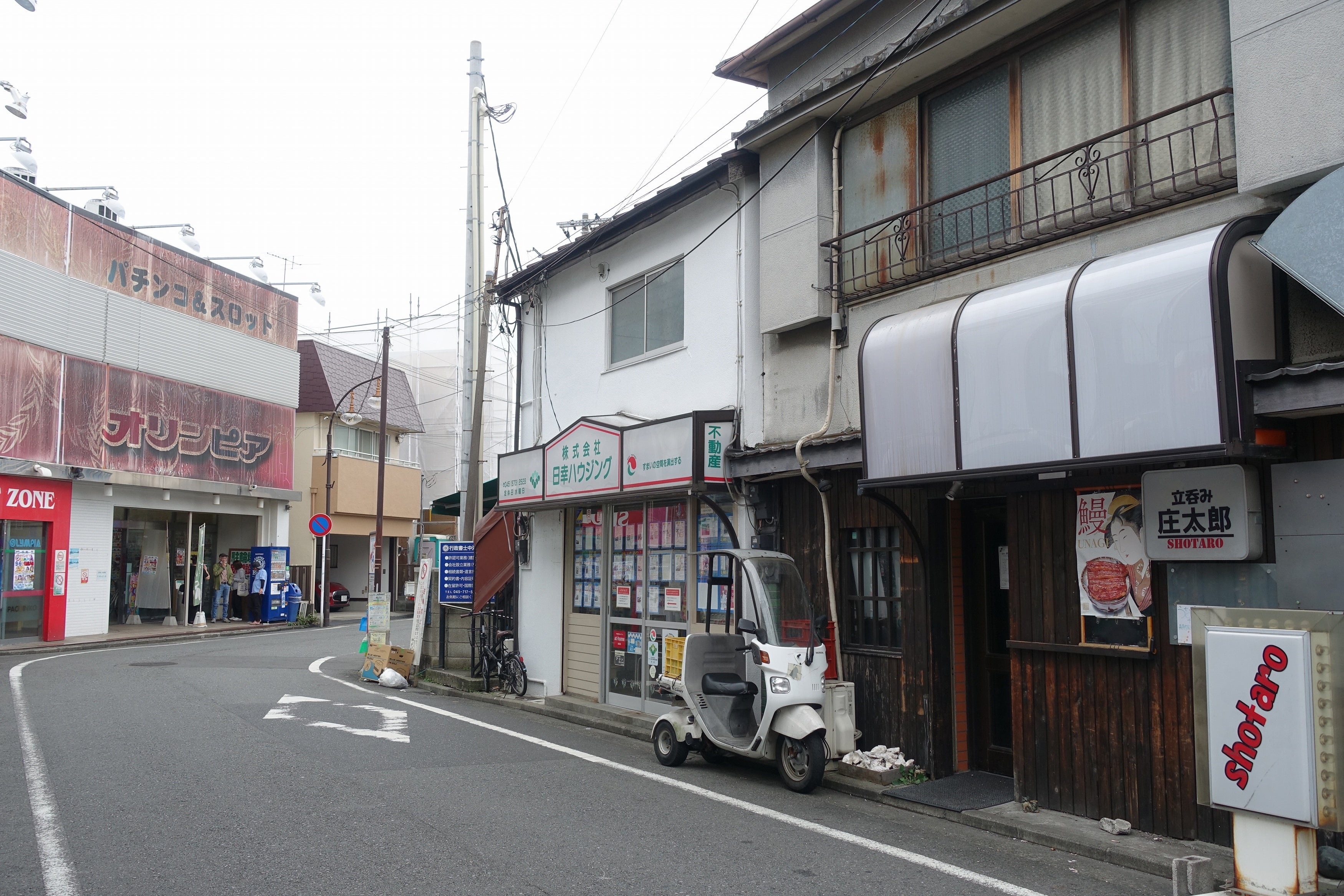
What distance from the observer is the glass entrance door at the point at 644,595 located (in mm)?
11906

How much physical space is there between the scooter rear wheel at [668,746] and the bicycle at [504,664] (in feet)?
16.7

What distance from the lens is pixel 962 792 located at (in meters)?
8.12

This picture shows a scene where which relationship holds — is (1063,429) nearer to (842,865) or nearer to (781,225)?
(842,865)

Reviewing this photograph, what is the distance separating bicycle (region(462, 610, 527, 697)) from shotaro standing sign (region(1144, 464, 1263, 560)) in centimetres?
960

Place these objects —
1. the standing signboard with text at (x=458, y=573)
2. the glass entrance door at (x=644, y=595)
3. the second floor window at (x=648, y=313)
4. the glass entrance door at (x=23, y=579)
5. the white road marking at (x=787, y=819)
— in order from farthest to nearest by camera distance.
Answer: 1. the glass entrance door at (x=23, y=579)
2. the standing signboard with text at (x=458, y=573)
3. the second floor window at (x=648, y=313)
4. the glass entrance door at (x=644, y=595)
5. the white road marking at (x=787, y=819)

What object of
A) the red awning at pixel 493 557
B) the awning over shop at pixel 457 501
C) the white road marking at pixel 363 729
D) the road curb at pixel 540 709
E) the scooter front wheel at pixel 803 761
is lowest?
the road curb at pixel 540 709

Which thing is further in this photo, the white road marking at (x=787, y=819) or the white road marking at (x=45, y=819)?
the white road marking at (x=787, y=819)

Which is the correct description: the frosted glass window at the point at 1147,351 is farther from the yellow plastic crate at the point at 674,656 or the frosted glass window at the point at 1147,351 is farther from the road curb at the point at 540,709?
the road curb at the point at 540,709

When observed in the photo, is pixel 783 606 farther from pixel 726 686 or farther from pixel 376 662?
pixel 376 662

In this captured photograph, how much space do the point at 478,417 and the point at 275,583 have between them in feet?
53.5

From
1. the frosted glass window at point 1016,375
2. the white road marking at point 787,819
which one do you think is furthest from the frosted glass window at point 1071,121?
the white road marking at point 787,819

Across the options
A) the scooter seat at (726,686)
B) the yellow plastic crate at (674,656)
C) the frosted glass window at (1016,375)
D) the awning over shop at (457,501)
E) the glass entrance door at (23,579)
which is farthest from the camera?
the glass entrance door at (23,579)

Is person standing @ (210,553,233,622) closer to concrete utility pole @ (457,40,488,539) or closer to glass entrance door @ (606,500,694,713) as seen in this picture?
concrete utility pole @ (457,40,488,539)

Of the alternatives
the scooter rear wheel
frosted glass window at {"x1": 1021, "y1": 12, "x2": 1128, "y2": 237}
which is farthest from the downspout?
frosted glass window at {"x1": 1021, "y1": 12, "x2": 1128, "y2": 237}
